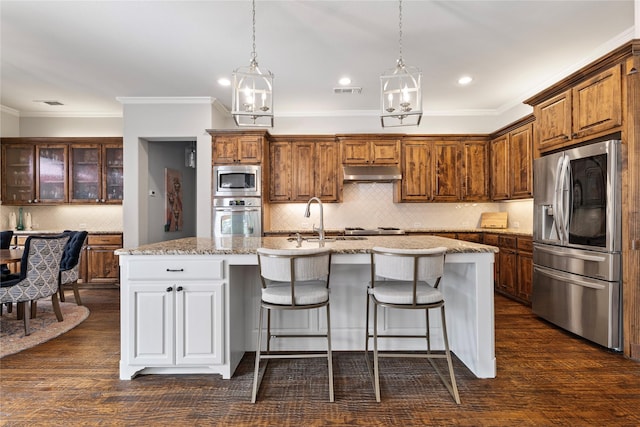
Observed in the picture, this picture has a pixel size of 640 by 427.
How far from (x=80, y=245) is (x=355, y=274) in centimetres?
367

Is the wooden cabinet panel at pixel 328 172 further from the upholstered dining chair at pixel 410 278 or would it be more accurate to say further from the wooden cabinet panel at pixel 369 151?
the upholstered dining chair at pixel 410 278

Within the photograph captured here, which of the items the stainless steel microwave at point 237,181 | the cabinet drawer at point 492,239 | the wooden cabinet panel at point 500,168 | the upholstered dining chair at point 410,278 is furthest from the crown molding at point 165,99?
the cabinet drawer at point 492,239

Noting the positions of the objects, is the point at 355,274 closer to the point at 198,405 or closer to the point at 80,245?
the point at 198,405

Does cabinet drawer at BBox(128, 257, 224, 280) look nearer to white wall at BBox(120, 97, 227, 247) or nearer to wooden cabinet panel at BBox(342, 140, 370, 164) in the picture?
white wall at BBox(120, 97, 227, 247)

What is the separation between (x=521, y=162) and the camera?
454 cm

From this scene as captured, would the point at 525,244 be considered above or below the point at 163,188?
below

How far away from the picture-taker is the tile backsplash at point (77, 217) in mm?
5816

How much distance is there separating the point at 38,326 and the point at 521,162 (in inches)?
245

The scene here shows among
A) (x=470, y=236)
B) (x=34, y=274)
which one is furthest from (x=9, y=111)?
(x=470, y=236)

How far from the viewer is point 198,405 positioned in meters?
2.02

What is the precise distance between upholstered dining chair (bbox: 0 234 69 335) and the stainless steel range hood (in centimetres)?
382

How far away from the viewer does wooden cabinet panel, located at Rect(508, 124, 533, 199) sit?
171 inches

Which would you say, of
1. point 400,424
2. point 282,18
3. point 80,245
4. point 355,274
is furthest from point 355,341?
point 80,245

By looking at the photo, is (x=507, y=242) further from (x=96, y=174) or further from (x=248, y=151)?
(x=96, y=174)
